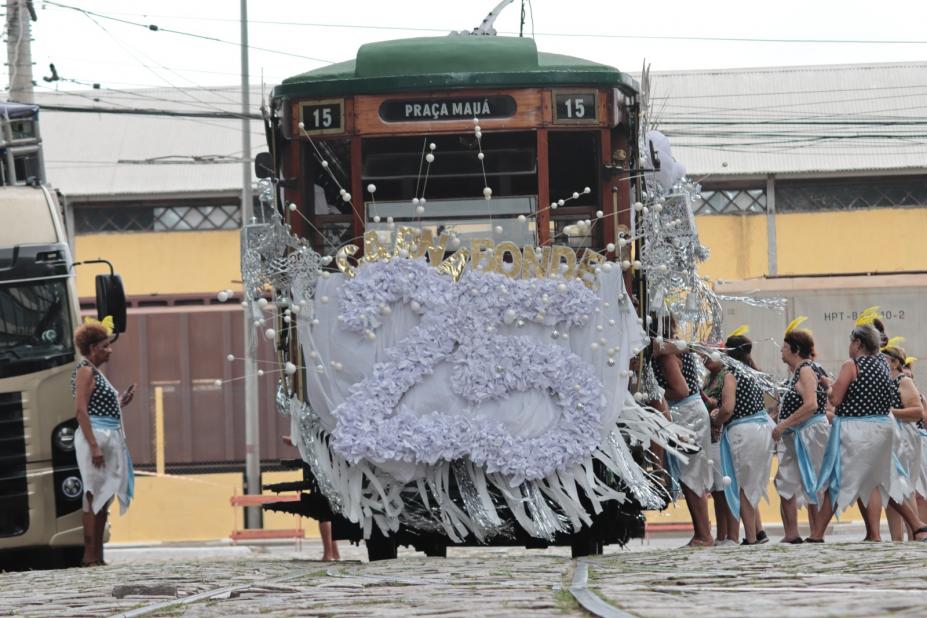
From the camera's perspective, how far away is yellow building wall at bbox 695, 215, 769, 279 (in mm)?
34906

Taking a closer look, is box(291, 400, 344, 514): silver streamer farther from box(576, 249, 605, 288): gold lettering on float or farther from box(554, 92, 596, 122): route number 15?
box(554, 92, 596, 122): route number 15

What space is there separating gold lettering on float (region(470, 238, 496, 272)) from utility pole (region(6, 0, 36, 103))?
13.2 meters

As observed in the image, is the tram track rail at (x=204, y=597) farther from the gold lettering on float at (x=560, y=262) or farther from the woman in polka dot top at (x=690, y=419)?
the woman in polka dot top at (x=690, y=419)

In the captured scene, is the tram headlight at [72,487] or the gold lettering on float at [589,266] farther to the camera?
the tram headlight at [72,487]

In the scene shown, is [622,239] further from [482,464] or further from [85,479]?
[85,479]

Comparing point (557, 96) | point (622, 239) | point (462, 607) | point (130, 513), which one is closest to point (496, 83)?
point (557, 96)

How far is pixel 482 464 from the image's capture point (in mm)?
9953

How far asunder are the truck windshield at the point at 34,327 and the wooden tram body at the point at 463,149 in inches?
124

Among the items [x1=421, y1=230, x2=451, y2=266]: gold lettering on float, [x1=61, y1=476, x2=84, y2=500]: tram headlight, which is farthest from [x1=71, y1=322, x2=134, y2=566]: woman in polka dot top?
[x1=421, y1=230, x2=451, y2=266]: gold lettering on float

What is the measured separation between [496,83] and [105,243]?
2657cm

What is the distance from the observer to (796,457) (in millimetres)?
12719

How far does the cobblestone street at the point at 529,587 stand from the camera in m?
6.07

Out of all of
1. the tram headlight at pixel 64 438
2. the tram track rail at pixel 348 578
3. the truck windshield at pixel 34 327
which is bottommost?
the tram track rail at pixel 348 578

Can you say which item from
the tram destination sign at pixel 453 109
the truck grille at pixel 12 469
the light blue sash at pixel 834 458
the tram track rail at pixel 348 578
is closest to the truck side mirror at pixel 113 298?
the truck grille at pixel 12 469
